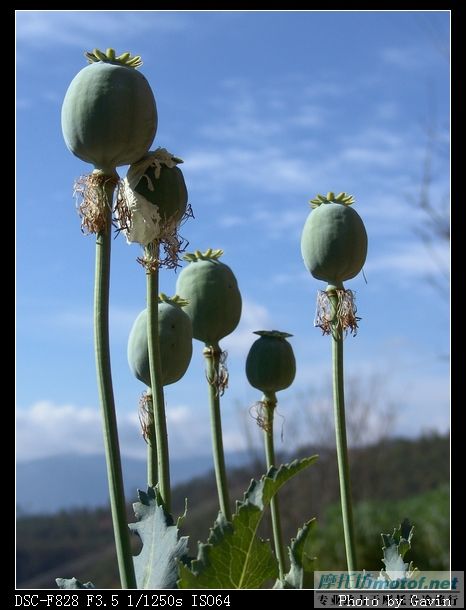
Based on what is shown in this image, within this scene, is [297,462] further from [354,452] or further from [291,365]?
[354,452]

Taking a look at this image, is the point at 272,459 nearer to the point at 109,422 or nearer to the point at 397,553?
the point at 397,553

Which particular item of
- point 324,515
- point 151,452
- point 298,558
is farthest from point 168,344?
point 324,515

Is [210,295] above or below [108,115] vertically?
below

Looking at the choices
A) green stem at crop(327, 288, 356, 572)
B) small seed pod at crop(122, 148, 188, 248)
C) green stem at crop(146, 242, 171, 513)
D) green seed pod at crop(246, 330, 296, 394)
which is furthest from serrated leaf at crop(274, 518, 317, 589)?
green seed pod at crop(246, 330, 296, 394)

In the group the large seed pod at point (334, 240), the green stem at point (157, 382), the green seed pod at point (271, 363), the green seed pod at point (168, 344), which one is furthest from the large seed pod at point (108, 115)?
the green seed pod at point (271, 363)

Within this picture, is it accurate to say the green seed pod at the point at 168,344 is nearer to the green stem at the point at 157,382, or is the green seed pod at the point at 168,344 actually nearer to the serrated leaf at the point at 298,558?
the green stem at the point at 157,382
